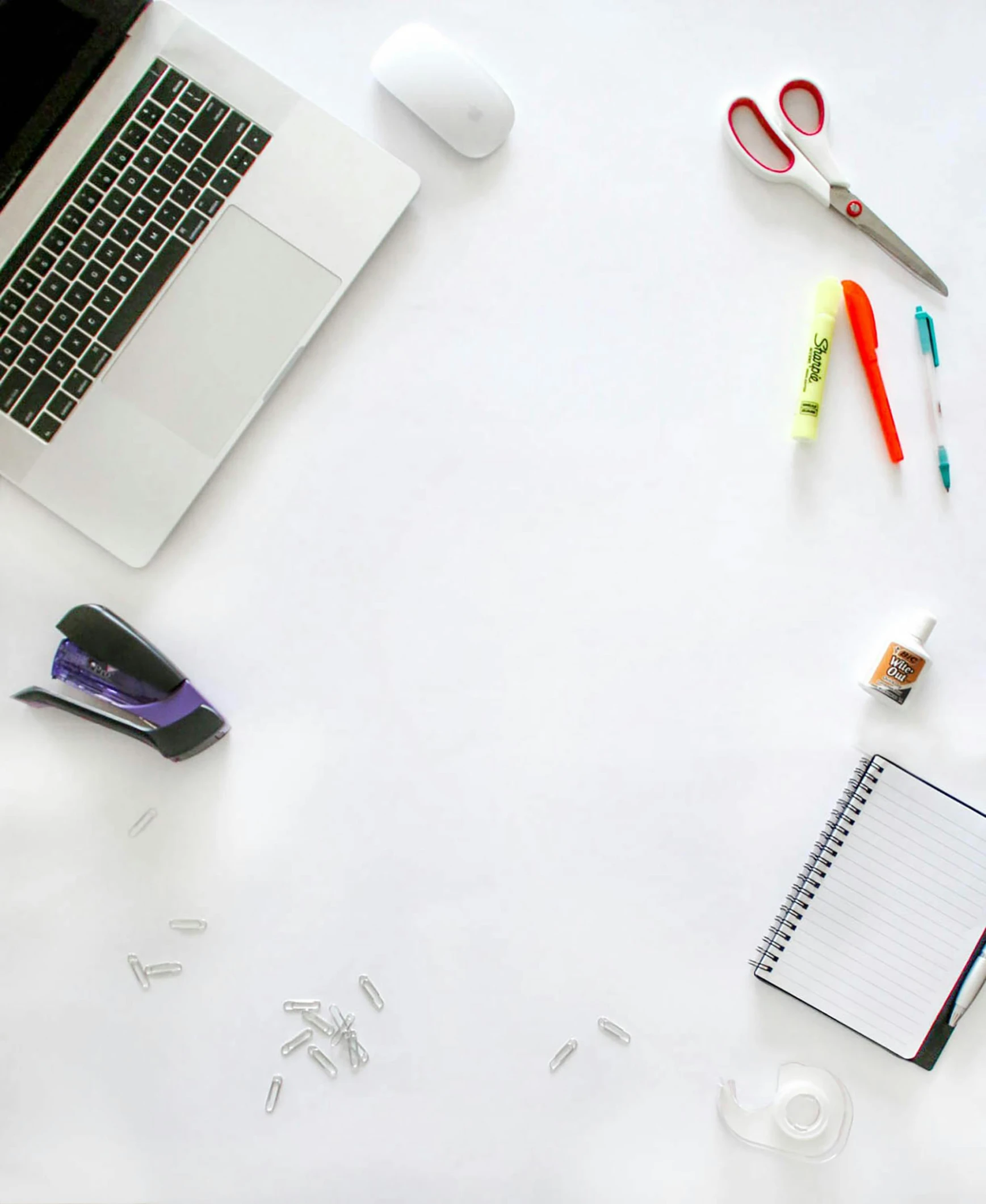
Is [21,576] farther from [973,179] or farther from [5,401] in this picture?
[973,179]

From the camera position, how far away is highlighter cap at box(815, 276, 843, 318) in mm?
937

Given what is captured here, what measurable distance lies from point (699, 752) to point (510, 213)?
575 millimetres

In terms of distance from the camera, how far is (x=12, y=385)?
0.89 meters

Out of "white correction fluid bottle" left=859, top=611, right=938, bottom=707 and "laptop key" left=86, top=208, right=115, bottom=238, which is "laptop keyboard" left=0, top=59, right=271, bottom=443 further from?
"white correction fluid bottle" left=859, top=611, right=938, bottom=707

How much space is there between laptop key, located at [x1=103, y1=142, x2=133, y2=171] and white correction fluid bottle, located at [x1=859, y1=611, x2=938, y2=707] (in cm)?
86

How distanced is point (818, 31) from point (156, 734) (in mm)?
949

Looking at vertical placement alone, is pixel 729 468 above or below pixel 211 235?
above

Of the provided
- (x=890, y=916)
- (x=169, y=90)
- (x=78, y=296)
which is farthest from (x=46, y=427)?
(x=890, y=916)

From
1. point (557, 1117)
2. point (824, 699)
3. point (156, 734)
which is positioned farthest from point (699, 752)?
point (156, 734)

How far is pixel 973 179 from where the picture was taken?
95cm

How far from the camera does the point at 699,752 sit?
968 mm

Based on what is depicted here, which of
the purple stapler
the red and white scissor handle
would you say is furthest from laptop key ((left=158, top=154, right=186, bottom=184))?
the red and white scissor handle

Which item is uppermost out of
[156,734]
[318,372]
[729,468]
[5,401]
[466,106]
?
[466,106]

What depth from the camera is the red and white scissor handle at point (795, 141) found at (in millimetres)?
936
